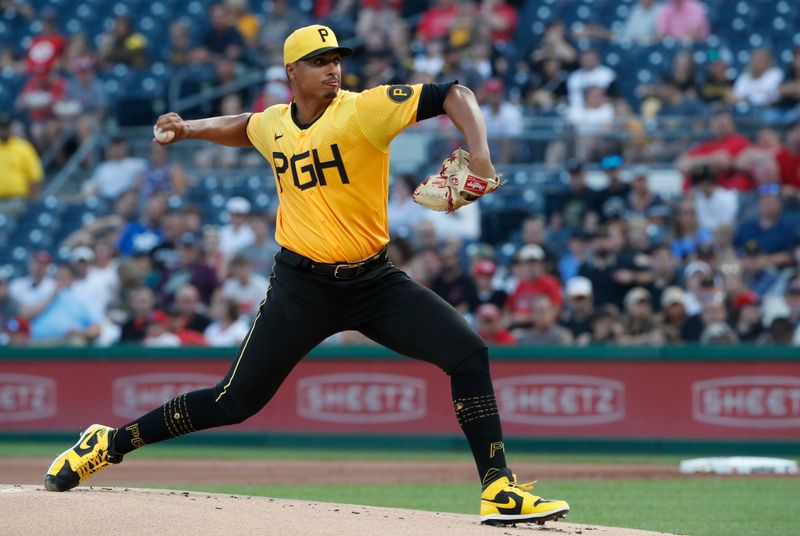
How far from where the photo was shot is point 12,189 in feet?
56.2

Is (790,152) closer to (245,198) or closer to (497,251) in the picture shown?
(497,251)

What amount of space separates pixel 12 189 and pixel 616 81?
7.77m

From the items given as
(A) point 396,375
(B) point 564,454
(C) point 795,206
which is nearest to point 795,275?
(C) point 795,206

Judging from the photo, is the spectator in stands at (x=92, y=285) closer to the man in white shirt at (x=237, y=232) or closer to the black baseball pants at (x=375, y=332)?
the man in white shirt at (x=237, y=232)

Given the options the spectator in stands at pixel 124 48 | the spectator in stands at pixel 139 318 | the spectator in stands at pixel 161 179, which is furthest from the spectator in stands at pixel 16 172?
the spectator in stands at pixel 139 318

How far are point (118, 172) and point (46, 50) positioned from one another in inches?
126

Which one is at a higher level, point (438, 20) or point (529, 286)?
point (438, 20)

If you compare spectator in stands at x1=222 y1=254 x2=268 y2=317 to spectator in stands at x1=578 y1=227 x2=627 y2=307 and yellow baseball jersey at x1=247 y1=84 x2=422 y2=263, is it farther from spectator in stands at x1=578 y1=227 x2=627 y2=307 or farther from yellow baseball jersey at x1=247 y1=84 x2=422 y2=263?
yellow baseball jersey at x1=247 y1=84 x2=422 y2=263

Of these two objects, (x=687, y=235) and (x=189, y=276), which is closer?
(x=687, y=235)

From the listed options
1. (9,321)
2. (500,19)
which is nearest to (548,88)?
(500,19)

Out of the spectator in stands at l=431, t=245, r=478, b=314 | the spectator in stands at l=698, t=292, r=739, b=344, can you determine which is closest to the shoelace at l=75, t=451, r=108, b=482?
the spectator in stands at l=431, t=245, r=478, b=314

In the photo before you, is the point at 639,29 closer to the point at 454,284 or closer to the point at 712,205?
the point at 712,205

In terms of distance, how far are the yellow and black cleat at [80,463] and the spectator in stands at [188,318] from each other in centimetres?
722

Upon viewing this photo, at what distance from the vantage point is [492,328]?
12562 millimetres
